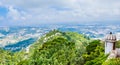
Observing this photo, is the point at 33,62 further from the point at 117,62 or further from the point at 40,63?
the point at 117,62

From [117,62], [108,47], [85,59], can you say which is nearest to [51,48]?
[85,59]

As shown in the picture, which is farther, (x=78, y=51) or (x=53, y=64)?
(x=78, y=51)

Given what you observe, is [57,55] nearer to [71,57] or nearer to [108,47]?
[71,57]

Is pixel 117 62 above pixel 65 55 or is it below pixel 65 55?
above

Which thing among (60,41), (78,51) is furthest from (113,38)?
(60,41)

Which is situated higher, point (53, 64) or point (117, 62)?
point (117, 62)

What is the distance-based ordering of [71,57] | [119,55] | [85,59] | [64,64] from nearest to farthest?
[119,55], [85,59], [64,64], [71,57]

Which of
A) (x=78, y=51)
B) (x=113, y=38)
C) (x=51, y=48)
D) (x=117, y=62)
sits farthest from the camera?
(x=51, y=48)

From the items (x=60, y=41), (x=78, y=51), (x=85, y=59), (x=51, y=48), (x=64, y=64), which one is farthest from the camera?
(x=60, y=41)

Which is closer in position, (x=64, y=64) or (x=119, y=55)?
(x=119, y=55)
